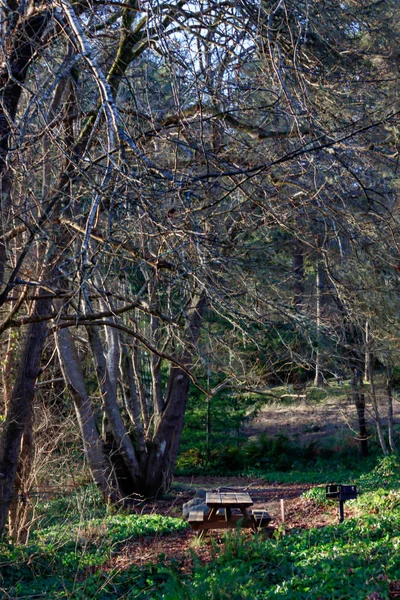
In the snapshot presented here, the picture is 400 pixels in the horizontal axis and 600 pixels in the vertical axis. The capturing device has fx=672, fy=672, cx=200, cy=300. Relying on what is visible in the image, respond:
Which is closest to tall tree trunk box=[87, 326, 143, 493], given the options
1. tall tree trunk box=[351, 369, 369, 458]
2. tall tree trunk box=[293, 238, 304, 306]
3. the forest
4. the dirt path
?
the forest

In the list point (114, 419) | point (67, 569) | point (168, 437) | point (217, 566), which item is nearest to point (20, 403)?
point (67, 569)

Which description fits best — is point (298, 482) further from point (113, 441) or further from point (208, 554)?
point (208, 554)

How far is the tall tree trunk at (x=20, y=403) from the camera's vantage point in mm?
7070

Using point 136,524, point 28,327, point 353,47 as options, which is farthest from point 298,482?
point 353,47

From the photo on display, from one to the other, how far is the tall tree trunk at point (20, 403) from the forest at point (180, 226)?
2 cm

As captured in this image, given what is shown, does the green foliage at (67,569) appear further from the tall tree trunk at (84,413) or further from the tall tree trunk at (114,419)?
the tall tree trunk at (114,419)

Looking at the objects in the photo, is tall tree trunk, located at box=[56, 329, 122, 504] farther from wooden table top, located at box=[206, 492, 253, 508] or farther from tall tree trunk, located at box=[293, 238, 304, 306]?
tall tree trunk, located at box=[293, 238, 304, 306]

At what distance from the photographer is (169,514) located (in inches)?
454

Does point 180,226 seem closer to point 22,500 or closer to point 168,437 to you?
point 22,500

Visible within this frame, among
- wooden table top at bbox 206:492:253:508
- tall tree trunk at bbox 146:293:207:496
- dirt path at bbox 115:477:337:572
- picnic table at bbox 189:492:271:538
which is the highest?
tall tree trunk at bbox 146:293:207:496

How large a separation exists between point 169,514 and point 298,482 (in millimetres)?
4993

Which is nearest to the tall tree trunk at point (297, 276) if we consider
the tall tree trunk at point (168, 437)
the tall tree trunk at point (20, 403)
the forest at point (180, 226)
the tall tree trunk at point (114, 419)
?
the forest at point (180, 226)

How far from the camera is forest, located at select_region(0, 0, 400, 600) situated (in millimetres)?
4656

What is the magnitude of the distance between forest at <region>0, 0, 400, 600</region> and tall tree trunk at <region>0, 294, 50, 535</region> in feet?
0.07
